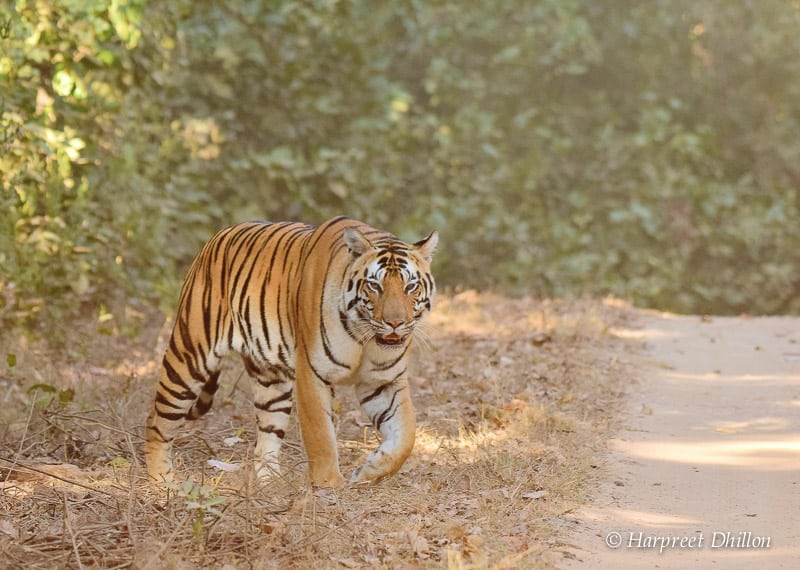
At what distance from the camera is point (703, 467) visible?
5402mm

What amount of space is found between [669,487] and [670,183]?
9.51 m

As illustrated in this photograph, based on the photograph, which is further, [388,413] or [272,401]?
[272,401]

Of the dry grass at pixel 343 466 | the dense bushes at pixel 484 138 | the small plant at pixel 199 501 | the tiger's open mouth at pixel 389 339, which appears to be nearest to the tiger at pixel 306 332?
the tiger's open mouth at pixel 389 339

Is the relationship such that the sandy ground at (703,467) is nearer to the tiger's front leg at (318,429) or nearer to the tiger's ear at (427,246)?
the tiger's front leg at (318,429)

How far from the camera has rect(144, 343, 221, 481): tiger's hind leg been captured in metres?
5.57

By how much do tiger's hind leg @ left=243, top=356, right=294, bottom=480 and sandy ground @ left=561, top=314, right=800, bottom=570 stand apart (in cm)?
151

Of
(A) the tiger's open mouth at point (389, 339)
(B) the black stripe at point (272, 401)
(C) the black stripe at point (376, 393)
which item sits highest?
(A) the tiger's open mouth at point (389, 339)

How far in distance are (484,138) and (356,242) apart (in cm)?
876

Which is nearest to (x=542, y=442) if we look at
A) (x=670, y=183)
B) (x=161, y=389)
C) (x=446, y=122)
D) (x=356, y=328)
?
(x=356, y=328)

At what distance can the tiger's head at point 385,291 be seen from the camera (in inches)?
190

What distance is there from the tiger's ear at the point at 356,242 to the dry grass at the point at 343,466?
0.60 m

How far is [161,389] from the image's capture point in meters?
5.66

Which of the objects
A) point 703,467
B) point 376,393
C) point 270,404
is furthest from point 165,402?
point 703,467

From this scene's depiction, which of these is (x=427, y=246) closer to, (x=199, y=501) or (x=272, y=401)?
(x=272, y=401)
